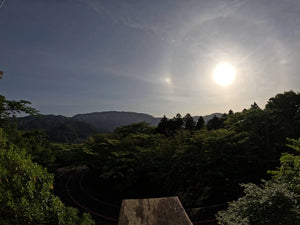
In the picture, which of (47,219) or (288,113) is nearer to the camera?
(47,219)

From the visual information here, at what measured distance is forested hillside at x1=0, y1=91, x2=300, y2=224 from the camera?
3217 millimetres

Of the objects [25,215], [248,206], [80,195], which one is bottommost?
[80,195]

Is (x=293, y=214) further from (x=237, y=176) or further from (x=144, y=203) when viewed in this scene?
(x=237, y=176)

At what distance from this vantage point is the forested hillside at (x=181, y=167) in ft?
10.6

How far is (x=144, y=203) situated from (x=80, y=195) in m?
24.1

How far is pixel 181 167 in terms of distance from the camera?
1404cm

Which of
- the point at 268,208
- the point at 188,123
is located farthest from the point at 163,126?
the point at 268,208

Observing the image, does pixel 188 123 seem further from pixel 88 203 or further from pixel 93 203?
pixel 88 203

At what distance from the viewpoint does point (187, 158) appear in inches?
547

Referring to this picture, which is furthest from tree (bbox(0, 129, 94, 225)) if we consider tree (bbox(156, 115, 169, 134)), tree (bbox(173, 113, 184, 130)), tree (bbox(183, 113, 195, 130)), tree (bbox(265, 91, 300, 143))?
tree (bbox(183, 113, 195, 130))

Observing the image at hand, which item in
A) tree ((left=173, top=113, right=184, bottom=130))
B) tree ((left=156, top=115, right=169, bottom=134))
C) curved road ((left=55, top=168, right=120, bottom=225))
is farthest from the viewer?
tree ((left=173, top=113, right=184, bottom=130))

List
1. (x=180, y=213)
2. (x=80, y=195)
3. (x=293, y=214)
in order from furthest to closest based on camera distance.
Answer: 1. (x=80, y=195)
2. (x=293, y=214)
3. (x=180, y=213)

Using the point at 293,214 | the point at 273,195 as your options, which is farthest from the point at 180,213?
the point at 293,214

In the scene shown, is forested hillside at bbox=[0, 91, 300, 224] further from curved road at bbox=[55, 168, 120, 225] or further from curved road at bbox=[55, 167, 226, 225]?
curved road at bbox=[55, 168, 120, 225]
